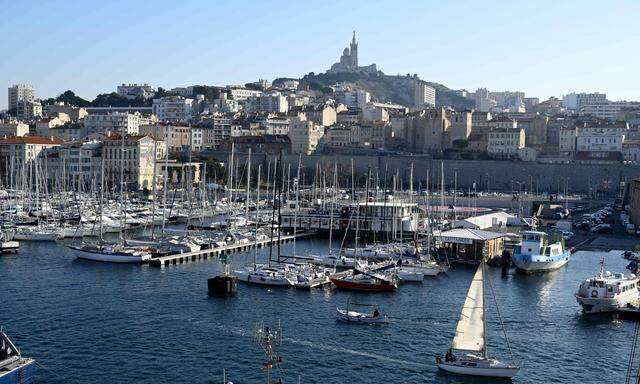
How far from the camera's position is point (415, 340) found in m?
19.1

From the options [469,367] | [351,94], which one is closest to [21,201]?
[469,367]

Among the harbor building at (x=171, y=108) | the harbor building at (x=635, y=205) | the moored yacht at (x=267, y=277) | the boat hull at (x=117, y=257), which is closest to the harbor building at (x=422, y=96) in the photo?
the harbor building at (x=171, y=108)

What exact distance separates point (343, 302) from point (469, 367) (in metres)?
7.32

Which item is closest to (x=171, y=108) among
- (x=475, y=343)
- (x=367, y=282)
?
(x=367, y=282)

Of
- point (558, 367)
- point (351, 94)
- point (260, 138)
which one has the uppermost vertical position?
point (351, 94)

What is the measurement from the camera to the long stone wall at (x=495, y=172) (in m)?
61.2

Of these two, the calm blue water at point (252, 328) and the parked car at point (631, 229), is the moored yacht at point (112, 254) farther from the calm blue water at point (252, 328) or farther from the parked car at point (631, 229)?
the parked car at point (631, 229)

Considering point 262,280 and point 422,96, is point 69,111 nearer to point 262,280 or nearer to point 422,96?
point 422,96

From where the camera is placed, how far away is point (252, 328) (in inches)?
784

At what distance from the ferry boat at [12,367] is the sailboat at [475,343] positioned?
25.3ft

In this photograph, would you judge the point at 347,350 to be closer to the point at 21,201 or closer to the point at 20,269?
the point at 20,269

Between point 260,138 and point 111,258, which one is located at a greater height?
point 260,138

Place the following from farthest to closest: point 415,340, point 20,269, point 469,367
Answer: point 20,269, point 415,340, point 469,367

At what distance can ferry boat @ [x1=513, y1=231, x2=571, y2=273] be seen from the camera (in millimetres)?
28766
